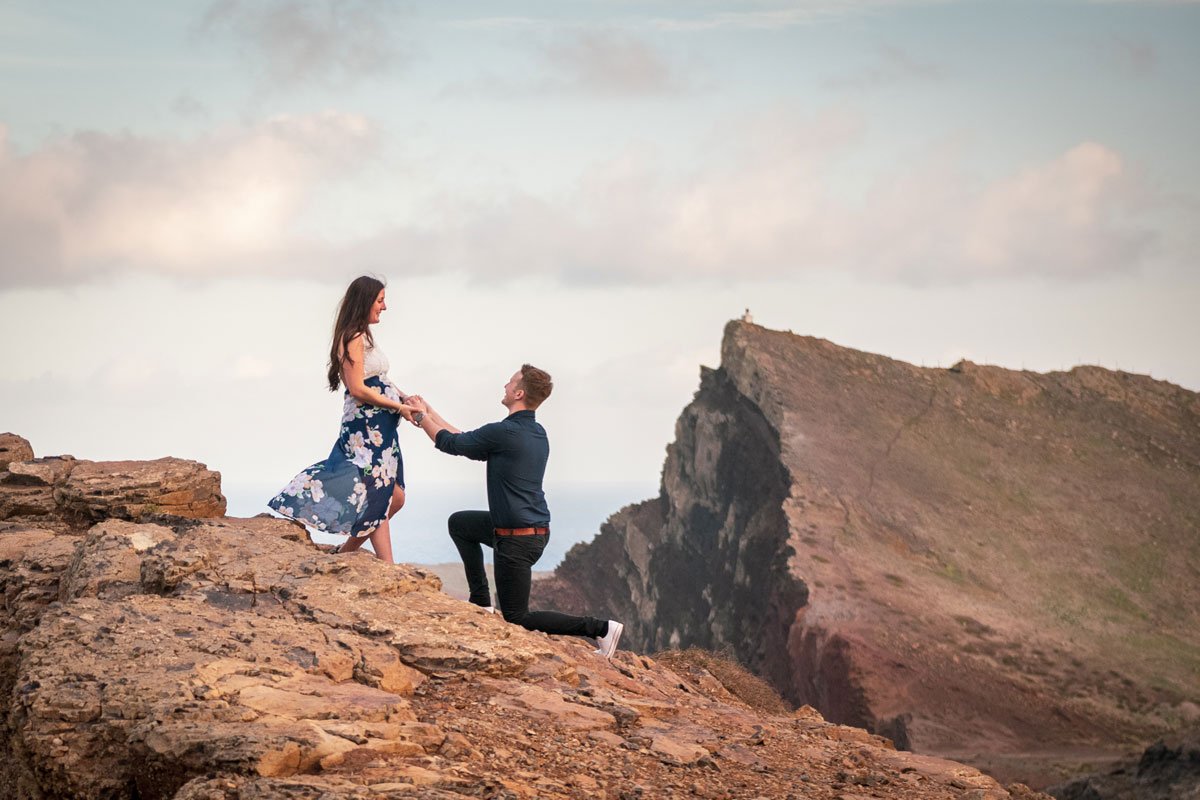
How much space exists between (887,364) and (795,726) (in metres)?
34.9

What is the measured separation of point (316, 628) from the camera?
9.55 metres

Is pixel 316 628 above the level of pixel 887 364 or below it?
below

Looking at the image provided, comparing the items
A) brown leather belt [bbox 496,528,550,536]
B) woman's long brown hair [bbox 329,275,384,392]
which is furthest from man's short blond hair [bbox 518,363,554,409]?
woman's long brown hair [bbox 329,275,384,392]

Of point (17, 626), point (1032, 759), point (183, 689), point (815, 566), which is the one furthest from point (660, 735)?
point (815, 566)

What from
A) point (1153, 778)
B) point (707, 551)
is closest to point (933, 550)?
point (707, 551)

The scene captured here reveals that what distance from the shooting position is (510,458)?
35.9 ft

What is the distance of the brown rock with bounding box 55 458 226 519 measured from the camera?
13.1 metres

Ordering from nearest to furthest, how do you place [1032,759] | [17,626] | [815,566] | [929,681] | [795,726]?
[17,626], [795,726], [1032,759], [929,681], [815,566]

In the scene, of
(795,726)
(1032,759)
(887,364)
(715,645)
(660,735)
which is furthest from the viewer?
(887,364)

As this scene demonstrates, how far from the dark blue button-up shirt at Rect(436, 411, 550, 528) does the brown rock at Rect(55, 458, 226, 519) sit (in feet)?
12.1

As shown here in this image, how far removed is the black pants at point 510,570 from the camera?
36.4 ft

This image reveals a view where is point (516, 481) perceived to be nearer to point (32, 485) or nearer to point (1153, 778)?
point (32, 485)

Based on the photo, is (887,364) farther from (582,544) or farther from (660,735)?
(660,735)

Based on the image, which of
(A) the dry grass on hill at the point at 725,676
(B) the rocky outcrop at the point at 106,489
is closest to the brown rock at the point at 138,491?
(B) the rocky outcrop at the point at 106,489
